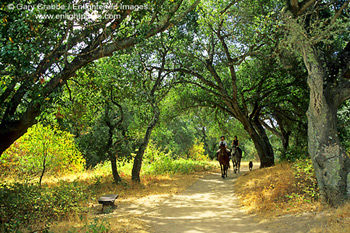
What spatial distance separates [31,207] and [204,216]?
15.4 ft

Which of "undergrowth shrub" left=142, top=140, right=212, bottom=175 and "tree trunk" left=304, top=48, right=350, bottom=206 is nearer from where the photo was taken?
"tree trunk" left=304, top=48, right=350, bottom=206

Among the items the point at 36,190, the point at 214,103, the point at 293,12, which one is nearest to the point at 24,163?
the point at 36,190

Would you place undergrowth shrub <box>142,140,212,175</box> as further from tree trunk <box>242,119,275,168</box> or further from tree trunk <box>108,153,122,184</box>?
tree trunk <box>242,119,275,168</box>

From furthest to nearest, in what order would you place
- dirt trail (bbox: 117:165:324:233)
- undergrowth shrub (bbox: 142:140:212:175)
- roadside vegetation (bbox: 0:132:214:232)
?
undergrowth shrub (bbox: 142:140:212:175)
dirt trail (bbox: 117:165:324:233)
roadside vegetation (bbox: 0:132:214:232)

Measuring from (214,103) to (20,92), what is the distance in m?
12.5

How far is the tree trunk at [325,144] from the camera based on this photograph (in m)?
6.43

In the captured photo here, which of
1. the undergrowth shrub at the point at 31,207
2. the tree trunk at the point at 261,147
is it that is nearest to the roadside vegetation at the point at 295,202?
the undergrowth shrub at the point at 31,207

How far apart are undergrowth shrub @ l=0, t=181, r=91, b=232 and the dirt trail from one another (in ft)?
7.25

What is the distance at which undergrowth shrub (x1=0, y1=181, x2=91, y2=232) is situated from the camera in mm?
5571

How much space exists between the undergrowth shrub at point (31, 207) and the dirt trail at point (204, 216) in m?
2.21

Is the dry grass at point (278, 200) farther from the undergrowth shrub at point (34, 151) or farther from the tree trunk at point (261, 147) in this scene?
the undergrowth shrub at point (34, 151)

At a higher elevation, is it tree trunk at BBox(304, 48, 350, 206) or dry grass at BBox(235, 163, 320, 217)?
tree trunk at BBox(304, 48, 350, 206)

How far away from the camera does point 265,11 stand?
12.0 metres

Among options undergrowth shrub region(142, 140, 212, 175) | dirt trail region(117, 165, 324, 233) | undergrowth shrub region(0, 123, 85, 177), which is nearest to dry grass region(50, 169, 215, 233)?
dirt trail region(117, 165, 324, 233)
